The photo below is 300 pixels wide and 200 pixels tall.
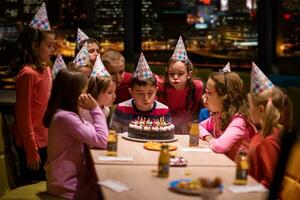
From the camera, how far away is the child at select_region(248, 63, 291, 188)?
2.94 meters

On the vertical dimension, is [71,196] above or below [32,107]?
below

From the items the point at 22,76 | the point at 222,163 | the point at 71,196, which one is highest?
the point at 22,76

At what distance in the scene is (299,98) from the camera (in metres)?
5.83

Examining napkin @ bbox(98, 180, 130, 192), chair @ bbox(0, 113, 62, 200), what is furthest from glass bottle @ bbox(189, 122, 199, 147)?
napkin @ bbox(98, 180, 130, 192)

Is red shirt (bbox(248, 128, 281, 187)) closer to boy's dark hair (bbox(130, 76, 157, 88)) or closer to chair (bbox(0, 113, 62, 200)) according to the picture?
boy's dark hair (bbox(130, 76, 157, 88))


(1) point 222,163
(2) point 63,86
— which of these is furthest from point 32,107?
(1) point 222,163

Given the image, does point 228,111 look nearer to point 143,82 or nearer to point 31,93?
point 143,82

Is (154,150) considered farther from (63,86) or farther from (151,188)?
Result: (151,188)

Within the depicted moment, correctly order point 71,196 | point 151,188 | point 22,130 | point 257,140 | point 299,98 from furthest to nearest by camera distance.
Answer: point 299,98, point 22,130, point 71,196, point 257,140, point 151,188

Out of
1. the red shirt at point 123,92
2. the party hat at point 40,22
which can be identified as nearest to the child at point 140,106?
the red shirt at point 123,92

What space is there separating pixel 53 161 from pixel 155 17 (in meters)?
4.64

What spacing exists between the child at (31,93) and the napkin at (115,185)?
1.48m

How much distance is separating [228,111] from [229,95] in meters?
0.11

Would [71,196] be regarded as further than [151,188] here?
Yes
